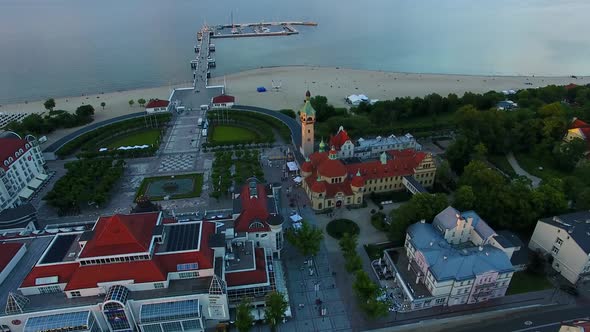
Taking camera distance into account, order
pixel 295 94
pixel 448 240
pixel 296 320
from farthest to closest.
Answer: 1. pixel 295 94
2. pixel 448 240
3. pixel 296 320

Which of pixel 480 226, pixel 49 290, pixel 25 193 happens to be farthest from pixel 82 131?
pixel 480 226

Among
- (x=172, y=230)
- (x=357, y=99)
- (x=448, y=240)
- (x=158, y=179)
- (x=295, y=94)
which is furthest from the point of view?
(x=295, y=94)

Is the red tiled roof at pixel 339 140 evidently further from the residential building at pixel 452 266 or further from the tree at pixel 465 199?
the residential building at pixel 452 266

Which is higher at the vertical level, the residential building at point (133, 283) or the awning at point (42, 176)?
the residential building at point (133, 283)

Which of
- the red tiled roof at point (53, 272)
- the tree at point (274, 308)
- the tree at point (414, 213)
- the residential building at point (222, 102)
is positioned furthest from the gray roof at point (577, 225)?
the residential building at point (222, 102)

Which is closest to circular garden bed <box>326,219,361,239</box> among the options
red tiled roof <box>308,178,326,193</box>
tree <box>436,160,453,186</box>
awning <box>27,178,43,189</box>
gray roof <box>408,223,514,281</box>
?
red tiled roof <box>308,178,326,193</box>

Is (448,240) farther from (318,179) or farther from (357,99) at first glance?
(357,99)

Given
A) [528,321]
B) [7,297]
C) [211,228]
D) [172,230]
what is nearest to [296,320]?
[211,228]
